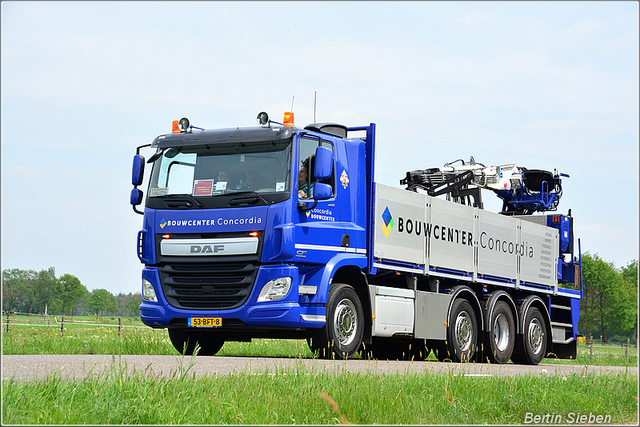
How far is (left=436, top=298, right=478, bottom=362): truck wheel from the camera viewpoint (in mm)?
14258

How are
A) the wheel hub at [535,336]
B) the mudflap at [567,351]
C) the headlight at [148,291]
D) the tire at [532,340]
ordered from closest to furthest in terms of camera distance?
the headlight at [148,291]
the tire at [532,340]
the wheel hub at [535,336]
the mudflap at [567,351]

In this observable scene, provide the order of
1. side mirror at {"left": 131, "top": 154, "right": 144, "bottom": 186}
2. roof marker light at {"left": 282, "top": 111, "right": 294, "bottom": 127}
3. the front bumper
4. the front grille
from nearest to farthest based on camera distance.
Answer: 1. the front bumper
2. the front grille
3. roof marker light at {"left": 282, "top": 111, "right": 294, "bottom": 127}
4. side mirror at {"left": 131, "top": 154, "right": 144, "bottom": 186}

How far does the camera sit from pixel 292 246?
430 inches

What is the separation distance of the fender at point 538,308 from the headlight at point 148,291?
8211mm

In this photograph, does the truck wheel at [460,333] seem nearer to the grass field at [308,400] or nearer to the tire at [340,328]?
the tire at [340,328]

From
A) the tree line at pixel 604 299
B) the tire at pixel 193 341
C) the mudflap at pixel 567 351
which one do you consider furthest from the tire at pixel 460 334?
the tree line at pixel 604 299

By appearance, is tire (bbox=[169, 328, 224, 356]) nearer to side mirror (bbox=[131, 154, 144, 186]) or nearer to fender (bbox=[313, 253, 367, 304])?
fender (bbox=[313, 253, 367, 304])

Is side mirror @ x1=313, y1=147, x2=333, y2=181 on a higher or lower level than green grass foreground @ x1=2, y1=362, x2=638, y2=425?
higher

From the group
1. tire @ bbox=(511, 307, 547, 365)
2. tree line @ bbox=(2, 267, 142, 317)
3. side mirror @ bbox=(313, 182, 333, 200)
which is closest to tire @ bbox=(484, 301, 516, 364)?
tire @ bbox=(511, 307, 547, 365)

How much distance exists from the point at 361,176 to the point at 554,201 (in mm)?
8084

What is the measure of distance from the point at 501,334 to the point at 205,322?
7.17 metres

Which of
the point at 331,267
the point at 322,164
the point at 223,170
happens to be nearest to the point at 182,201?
the point at 223,170

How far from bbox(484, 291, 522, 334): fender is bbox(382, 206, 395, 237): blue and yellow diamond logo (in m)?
3.49

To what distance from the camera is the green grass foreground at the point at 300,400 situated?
5918 millimetres
